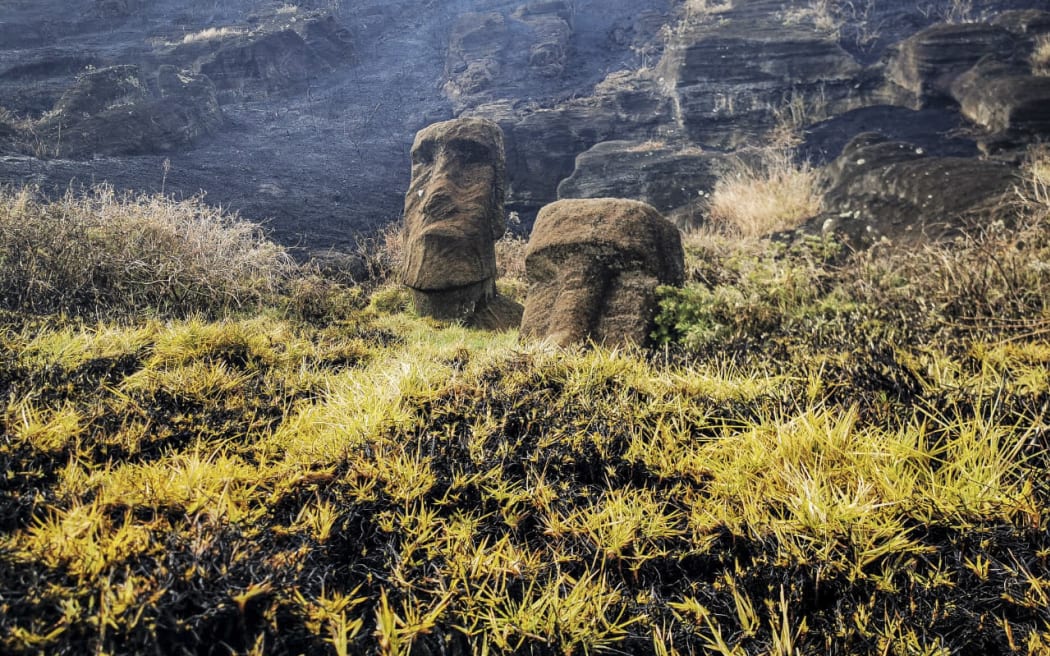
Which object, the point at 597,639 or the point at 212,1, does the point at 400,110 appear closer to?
the point at 212,1

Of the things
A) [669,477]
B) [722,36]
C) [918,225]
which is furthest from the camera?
[722,36]

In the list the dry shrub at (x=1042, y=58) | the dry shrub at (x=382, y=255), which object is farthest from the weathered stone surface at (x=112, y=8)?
the dry shrub at (x=1042, y=58)

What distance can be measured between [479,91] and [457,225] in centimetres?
1674

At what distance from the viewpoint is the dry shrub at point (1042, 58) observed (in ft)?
38.5

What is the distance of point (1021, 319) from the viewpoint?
7.61 ft

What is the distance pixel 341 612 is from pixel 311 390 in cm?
142

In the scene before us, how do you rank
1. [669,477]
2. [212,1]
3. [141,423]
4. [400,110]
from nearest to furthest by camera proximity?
1. [669,477]
2. [141,423]
3. [400,110]
4. [212,1]

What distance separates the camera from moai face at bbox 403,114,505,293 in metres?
6.09

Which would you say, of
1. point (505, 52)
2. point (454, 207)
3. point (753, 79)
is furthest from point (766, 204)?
point (505, 52)

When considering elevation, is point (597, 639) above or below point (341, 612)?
below

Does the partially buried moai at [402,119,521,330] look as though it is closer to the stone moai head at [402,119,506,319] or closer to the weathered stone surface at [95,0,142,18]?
the stone moai head at [402,119,506,319]

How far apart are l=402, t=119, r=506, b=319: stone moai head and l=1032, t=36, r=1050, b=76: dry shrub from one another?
13.0 meters

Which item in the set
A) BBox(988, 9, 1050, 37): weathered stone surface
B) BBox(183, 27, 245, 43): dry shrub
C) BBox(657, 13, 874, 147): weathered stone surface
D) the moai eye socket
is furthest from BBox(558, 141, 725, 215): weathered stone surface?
BBox(183, 27, 245, 43): dry shrub

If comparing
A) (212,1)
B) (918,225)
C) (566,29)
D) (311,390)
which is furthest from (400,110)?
(311,390)
